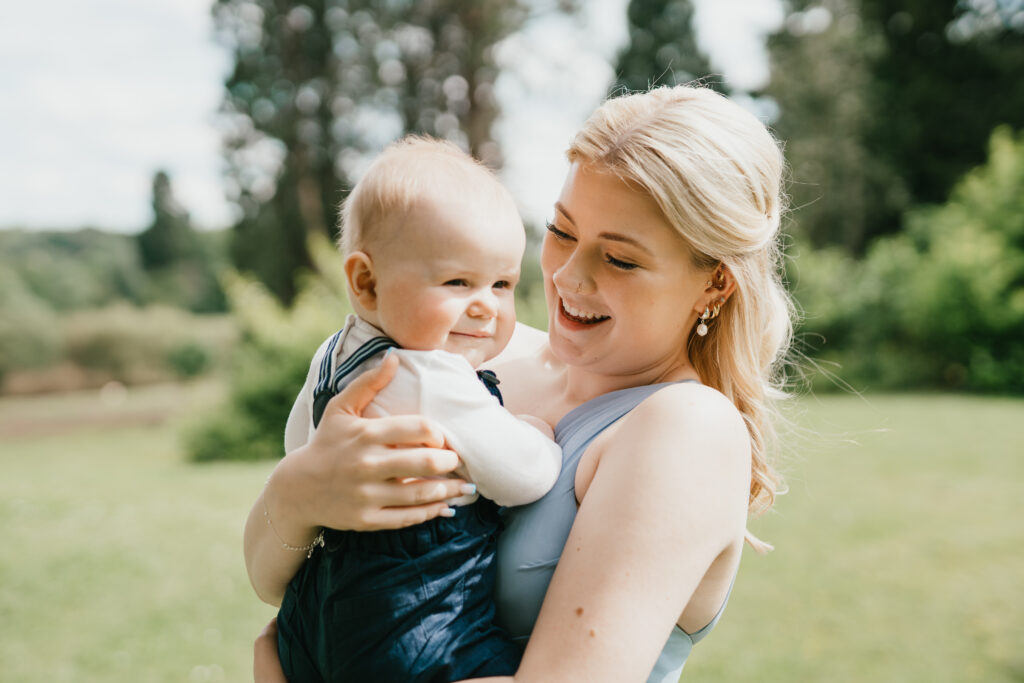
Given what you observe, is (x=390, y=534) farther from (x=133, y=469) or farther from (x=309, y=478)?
(x=133, y=469)

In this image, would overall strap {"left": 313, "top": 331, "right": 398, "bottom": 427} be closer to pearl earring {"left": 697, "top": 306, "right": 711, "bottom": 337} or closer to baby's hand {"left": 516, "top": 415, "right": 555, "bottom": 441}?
baby's hand {"left": 516, "top": 415, "right": 555, "bottom": 441}

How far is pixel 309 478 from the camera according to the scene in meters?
1.46

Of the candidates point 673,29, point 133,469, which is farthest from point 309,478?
point 673,29

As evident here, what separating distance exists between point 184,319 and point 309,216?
18.0 feet

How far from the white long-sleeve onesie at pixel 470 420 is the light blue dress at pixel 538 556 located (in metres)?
0.05

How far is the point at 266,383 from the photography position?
1300 cm

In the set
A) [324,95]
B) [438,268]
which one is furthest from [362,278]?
[324,95]

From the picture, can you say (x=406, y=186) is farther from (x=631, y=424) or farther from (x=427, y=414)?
(x=631, y=424)

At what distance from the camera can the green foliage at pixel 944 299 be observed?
15789mm

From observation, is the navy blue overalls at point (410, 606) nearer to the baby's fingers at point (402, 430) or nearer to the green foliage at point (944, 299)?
the baby's fingers at point (402, 430)

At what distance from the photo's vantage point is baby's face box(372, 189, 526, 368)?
4.85 feet

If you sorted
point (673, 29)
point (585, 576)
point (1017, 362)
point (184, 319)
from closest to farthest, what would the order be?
point (585, 576) < point (1017, 362) < point (184, 319) < point (673, 29)

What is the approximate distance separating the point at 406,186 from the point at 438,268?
0.17m

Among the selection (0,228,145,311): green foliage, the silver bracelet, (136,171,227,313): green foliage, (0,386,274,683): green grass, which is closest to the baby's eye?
the silver bracelet
